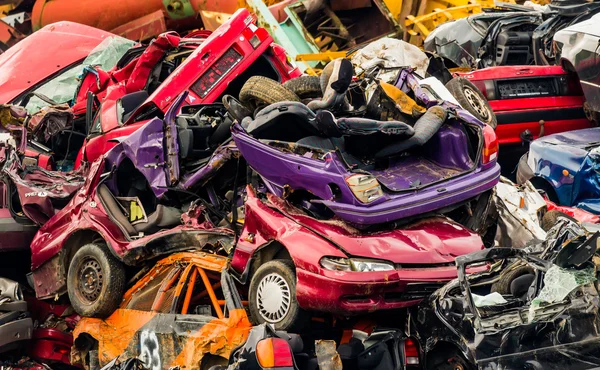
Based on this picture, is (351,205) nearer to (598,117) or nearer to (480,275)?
(480,275)

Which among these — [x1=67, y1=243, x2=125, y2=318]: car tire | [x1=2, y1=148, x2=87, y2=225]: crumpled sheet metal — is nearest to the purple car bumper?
[x1=67, y1=243, x2=125, y2=318]: car tire

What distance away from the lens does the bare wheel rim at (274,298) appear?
741 cm

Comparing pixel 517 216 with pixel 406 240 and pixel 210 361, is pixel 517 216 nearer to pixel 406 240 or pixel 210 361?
pixel 406 240

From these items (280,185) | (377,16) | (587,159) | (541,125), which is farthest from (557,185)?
(377,16)

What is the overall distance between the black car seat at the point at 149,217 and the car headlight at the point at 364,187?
246 cm

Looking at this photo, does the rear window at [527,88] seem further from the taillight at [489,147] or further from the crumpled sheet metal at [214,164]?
the crumpled sheet metal at [214,164]

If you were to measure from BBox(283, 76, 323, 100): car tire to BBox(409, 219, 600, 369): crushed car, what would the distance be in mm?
3014

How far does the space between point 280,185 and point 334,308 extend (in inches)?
52.9

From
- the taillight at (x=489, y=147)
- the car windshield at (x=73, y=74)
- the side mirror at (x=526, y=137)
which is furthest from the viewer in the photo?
the car windshield at (x=73, y=74)

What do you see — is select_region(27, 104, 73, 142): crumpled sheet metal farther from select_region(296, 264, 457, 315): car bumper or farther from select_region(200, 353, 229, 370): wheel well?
select_region(296, 264, 457, 315): car bumper

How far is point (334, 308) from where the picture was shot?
7121 millimetres

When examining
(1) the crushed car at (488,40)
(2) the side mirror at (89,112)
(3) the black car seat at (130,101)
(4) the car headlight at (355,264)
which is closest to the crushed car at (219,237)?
(4) the car headlight at (355,264)

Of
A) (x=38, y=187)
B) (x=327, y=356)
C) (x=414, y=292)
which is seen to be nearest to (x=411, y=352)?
(x=414, y=292)

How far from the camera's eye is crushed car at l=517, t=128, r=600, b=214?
10.1 meters
